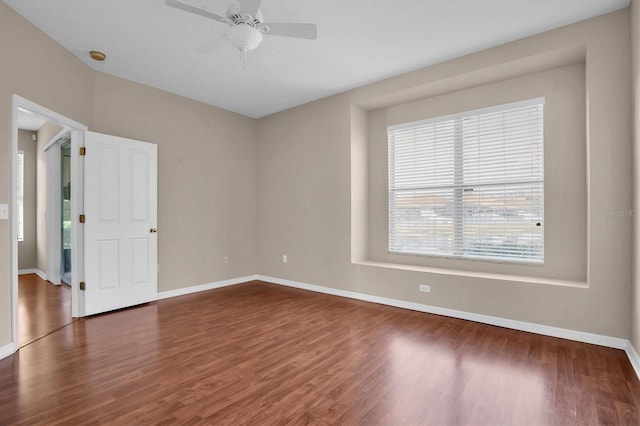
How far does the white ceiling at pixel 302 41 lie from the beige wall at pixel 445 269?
226 mm

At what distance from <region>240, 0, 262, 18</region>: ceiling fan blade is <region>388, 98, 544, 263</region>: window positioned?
2.84 metres

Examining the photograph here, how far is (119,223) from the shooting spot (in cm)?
417

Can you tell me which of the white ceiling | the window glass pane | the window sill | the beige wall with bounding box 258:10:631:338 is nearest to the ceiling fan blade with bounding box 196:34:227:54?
the white ceiling

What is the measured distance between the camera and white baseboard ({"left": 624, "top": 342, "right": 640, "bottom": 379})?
8.20 feet

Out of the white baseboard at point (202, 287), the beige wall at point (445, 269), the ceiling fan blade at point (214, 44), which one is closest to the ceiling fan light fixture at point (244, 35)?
the ceiling fan blade at point (214, 44)

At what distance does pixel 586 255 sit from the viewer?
340 cm

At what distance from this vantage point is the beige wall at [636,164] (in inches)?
102

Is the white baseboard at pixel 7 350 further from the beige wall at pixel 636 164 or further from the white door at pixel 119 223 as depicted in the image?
the beige wall at pixel 636 164

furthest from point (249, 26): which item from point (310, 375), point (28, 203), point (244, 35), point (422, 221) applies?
point (28, 203)

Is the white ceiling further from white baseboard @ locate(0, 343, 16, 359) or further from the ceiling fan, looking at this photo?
white baseboard @ locate(0, 343, 16, 359)

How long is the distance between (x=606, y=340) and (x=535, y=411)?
63.0 inches

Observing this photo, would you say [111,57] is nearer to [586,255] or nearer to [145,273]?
[145,273]

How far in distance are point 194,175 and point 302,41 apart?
281 centimetres

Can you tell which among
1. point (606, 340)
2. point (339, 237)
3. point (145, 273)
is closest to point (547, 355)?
point (606, 340)
